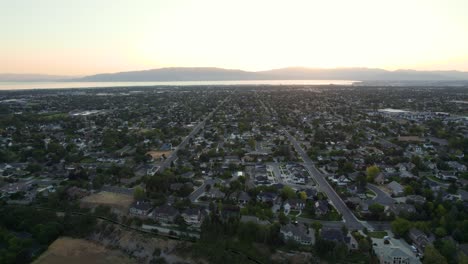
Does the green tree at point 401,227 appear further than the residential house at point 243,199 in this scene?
No

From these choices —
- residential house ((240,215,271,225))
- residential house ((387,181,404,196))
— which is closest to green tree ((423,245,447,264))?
residential house ((240,215,271,225))

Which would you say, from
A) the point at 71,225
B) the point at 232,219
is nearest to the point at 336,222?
the point at 232,219

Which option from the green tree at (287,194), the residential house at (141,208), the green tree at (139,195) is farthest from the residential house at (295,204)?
the green tree at (139,195)

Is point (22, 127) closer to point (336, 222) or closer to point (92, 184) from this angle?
point (92, 184)

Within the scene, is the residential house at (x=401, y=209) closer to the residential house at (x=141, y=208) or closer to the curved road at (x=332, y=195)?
the curved road at (x=332, y=195)

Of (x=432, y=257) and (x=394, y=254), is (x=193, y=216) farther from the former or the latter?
(x=432, y=257)

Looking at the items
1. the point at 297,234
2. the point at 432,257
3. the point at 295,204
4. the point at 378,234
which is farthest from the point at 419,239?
the point at 295,204
